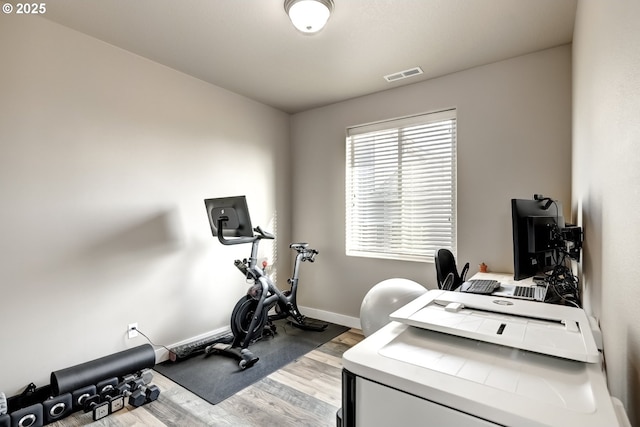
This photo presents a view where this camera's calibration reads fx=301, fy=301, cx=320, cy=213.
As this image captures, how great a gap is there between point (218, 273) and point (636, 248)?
3.35 meters

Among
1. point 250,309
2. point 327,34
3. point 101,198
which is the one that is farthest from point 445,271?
point 101,198

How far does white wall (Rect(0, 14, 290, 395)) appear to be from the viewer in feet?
6.97

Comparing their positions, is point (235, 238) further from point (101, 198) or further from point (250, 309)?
point (101, 198)

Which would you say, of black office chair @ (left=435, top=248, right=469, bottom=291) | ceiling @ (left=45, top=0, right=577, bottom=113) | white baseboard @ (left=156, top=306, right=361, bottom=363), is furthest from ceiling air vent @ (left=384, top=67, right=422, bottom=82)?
white baseboard @ (left=156, top=306, right=361, bottom=363)

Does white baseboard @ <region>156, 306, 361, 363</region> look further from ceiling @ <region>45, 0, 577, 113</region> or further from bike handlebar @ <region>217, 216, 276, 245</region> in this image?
ceiling @ <region>45, 0, 577, 113</region>

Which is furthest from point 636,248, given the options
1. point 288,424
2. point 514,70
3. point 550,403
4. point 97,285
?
point 97,285

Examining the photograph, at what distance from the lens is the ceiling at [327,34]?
2080 millimetres

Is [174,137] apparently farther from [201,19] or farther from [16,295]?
[16,295]

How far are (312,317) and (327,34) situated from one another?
10.8ft

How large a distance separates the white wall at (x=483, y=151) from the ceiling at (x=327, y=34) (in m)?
0.18

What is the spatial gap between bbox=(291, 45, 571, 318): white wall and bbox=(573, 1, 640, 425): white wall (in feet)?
4.32

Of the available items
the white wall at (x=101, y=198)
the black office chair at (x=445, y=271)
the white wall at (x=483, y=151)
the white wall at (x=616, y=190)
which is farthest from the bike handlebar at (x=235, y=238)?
the white wall at (x=616, y=190)

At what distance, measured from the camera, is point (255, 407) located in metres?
2.17

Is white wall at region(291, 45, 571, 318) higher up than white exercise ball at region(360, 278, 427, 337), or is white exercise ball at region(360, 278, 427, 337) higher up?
white wall at region(291, 45, 571, 318)
